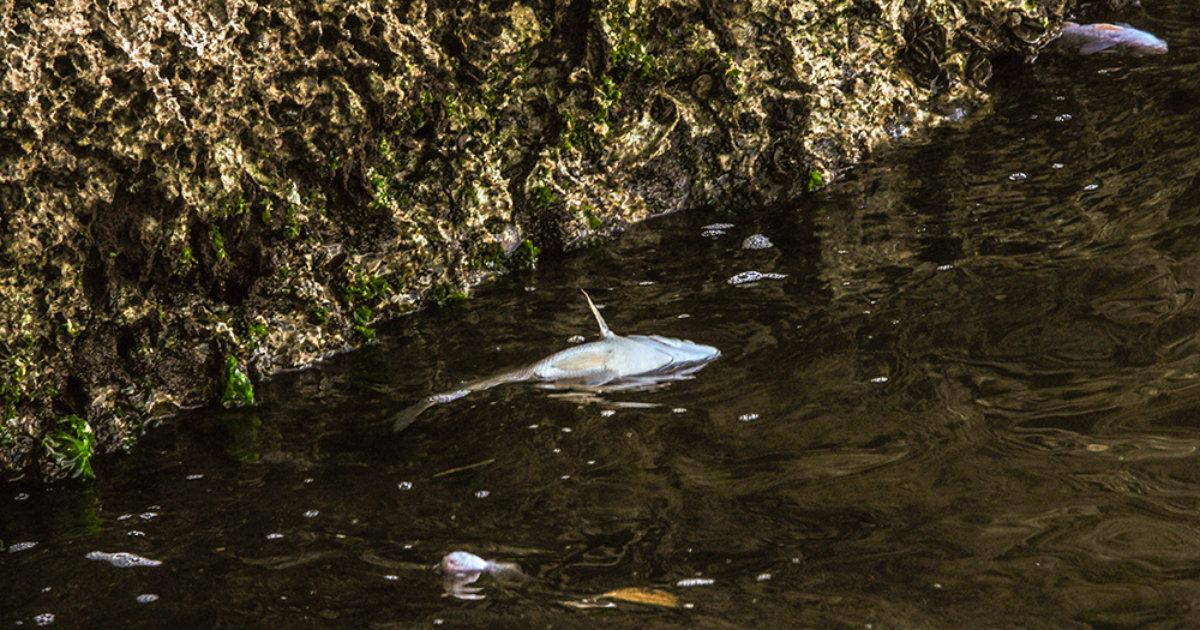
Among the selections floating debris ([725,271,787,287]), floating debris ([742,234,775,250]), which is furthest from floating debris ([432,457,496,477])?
floating debris ([742,234,775,250])

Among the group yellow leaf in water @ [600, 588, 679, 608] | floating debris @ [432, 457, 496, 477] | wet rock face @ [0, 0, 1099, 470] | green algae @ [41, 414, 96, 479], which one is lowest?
yellow leaf in water @ [600, 588, 679, 608]

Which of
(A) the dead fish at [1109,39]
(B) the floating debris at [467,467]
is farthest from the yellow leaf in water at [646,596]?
(A) the dead fish at [1109,39]

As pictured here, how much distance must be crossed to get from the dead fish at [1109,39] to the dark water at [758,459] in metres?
1.94

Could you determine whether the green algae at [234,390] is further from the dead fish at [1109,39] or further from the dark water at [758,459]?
the dead fish at [1109,39]

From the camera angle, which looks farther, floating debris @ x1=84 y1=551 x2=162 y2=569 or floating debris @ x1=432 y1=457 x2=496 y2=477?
floating debris @ x1=432 y1=457 x2=496 y2=477

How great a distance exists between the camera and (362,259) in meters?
5.20

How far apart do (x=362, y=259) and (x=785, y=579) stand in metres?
2.94

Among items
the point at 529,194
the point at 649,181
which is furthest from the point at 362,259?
the point at 649,181

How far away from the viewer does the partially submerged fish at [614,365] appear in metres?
4.31

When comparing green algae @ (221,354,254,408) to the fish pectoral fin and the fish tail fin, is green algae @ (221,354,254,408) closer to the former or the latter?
the fish tail fin

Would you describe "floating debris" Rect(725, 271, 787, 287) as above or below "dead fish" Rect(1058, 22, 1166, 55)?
below

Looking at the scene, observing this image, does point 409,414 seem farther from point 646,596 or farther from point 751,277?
point 751,277

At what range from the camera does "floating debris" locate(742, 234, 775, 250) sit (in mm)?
5504

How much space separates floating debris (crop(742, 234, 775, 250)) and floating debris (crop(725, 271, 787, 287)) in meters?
0.35
